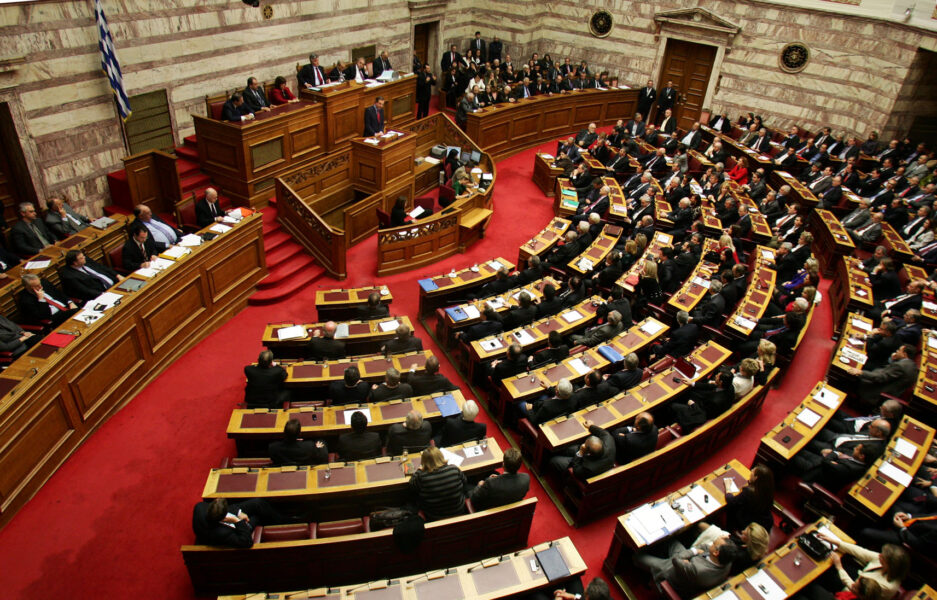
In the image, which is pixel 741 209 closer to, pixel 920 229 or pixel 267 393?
pixel 920 229

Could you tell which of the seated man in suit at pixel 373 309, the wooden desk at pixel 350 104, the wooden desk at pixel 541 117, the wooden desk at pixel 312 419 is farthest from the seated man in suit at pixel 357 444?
the wooden desk at pixel 541 117

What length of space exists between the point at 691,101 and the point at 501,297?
12743 mm

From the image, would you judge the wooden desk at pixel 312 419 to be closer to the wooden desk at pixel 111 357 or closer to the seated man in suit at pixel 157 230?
the wooden desk at pixel 111 357

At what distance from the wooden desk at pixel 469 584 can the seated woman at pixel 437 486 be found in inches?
24.5

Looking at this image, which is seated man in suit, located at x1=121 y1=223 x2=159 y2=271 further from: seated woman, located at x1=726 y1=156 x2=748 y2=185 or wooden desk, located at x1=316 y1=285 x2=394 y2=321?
seated woman, located at x1=726 y1=156 x2=748 y2=185

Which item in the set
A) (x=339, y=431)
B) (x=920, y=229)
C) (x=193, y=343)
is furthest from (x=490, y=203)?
(x=920, y=229)

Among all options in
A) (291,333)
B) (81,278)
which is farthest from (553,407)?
(81,278)

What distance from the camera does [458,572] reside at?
16.9 ft

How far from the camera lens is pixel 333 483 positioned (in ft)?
19.2

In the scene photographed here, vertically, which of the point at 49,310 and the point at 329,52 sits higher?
the point at 329,52

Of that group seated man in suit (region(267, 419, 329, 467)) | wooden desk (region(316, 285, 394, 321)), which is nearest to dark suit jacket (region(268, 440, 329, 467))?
seated man in suit (region(267, 419, 329, 467))

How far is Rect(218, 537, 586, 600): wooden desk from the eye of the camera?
15.8ft

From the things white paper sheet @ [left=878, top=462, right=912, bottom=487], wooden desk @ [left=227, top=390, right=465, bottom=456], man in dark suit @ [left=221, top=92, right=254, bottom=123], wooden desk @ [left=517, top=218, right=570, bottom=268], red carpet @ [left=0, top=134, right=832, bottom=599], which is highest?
man in dark suit @ [left=221, top=92, right=254, bottom=123]

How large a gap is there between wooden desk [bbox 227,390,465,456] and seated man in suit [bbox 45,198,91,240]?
4555mm
